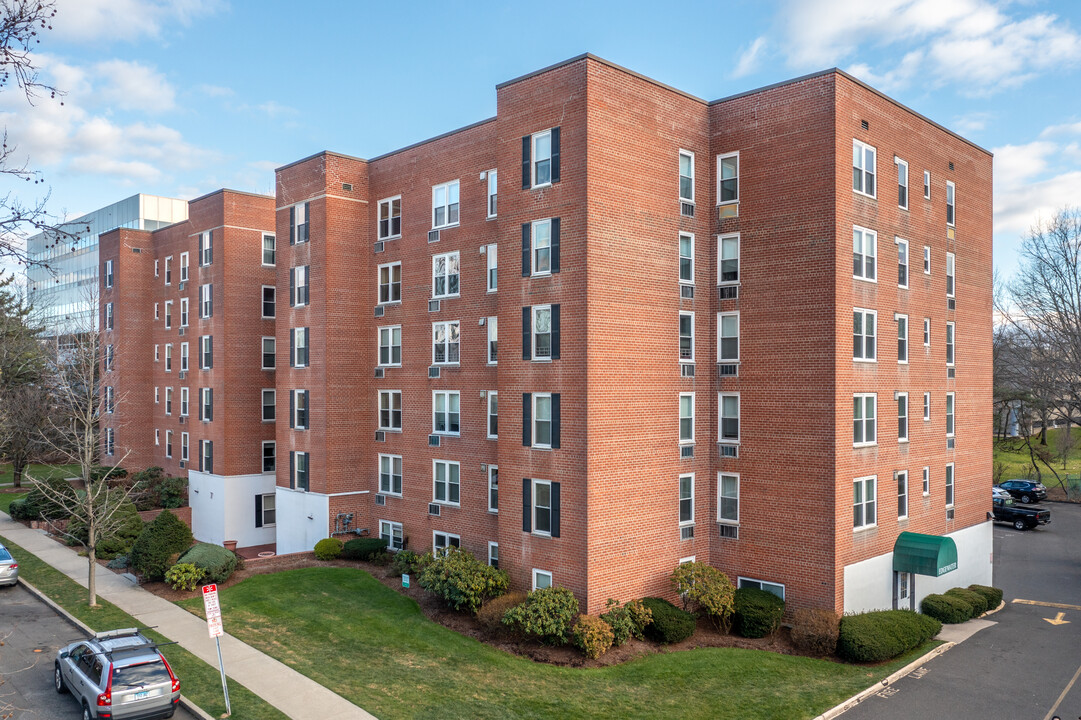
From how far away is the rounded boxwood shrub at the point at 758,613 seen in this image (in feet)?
71.6

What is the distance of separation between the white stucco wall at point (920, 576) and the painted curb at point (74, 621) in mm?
17965

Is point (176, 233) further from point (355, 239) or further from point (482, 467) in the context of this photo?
point (482, 467)

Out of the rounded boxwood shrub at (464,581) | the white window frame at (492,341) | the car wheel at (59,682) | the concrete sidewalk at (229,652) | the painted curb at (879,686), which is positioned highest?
the white window frame at (492,341)

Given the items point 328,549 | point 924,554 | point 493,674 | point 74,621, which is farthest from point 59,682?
point 924,554

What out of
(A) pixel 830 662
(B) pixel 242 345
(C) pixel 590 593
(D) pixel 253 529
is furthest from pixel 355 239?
(A) pixel 830 662

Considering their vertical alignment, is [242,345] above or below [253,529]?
above

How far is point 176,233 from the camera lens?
4338 centimetres

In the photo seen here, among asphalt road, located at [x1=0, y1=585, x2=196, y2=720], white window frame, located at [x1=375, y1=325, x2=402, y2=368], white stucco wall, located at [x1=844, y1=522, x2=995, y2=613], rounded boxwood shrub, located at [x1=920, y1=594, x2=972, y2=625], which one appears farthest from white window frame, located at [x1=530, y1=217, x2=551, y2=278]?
rounded boxwood shrub, located at [x1=920, y1=594, x2=972, y2=625]

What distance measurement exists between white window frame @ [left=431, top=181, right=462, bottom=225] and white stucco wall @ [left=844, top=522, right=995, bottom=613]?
18.7 metres

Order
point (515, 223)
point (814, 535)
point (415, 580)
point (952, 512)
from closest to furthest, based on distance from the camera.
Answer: point (814, 535) → point (515, 223) → point (415, 580) → point (952, 512)

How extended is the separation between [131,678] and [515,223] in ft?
52.4

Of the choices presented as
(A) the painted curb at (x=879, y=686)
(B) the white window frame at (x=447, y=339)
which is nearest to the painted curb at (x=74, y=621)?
(A) the painted curb at (x=879, y=686)

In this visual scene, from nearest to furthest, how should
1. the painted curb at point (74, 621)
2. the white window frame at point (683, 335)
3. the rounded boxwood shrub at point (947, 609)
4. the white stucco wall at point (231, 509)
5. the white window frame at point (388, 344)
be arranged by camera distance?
the painted curb at point (74, 621) < the white window frame at point (683, 335) < the rounded boxwood shrub at point (947, 609) < the white window frame at point (388, 344) < the white stucco wall at point (231, 509)

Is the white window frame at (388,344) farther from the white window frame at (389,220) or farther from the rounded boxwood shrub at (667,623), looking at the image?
the rounded boxwood shrub at (667,623)
